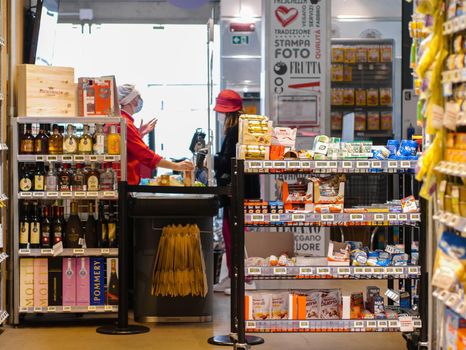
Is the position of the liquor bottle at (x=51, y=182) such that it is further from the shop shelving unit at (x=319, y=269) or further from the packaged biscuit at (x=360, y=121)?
the packaged biscuit at (x=360, y=121)

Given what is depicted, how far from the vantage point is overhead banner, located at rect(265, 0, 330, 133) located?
10.2 m

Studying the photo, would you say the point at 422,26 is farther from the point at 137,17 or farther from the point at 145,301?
the point at 137,17

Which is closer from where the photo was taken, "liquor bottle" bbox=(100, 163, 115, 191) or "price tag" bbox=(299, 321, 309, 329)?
"price tag" bbox=(299, 321, 309, 329)

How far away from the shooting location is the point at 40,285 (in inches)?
271

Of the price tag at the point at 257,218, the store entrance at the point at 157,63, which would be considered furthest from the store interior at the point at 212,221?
the store entrance at the point at 157,63

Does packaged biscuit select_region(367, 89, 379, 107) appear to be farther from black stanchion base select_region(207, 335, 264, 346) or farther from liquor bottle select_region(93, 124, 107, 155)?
black stanchion base select_region(207, 335, 264, 346)

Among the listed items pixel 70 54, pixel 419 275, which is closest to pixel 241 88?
pixel 70 54

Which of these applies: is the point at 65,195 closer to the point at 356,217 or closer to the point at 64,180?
the point at 64,180

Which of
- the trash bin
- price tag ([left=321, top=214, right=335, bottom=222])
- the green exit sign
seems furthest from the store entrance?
price tag ([left=321, top=214, right=335, bottom=222])

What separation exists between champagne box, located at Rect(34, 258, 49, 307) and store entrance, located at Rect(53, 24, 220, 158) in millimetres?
8420

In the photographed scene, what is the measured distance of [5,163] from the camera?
694cm

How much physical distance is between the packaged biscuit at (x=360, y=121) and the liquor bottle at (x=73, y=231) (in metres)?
6.18

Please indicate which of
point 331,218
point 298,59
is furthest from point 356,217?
point 298,59

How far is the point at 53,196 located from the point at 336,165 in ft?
7.44
